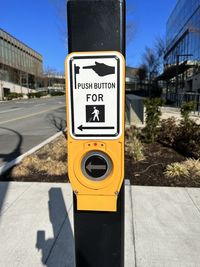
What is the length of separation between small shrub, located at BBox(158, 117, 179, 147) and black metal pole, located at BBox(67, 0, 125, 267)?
19.7ft

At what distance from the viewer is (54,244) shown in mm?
2951

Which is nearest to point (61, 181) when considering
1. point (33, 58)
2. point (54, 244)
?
point (54, 244)

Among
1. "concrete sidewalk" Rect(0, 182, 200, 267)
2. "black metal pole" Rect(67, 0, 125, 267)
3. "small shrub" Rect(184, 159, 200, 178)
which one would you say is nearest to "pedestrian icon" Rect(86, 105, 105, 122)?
"black metal pole" Rect(67, 0, 125, 267)

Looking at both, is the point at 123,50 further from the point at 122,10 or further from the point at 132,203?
the point at 132,203

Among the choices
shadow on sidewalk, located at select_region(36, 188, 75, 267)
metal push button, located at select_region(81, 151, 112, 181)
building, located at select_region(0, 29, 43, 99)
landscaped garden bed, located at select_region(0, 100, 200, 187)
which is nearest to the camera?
metal push button, located at select_region(81, 151, 112, 181)

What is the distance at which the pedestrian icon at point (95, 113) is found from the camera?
157 centimetres

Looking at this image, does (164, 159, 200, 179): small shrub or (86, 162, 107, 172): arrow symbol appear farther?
(164, 159, 200, 179): small shrub

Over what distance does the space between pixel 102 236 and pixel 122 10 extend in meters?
1.33

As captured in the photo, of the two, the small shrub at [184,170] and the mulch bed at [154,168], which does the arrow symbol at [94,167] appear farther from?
the small shrub at [184,170]

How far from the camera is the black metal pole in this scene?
151cm

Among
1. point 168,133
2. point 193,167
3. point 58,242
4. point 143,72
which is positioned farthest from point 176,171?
point 143,72

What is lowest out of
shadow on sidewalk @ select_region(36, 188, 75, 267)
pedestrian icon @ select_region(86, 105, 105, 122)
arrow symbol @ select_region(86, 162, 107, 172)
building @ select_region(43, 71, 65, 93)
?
shadow on sidewalk @ select_region(36, 188, 75, 267)

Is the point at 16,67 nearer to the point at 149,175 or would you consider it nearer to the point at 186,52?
the point at 186,52

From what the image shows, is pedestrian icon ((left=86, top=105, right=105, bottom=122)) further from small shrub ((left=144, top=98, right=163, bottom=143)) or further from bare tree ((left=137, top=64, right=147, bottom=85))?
bare tree ((left=137, top=64, right=147, bottom=85))
